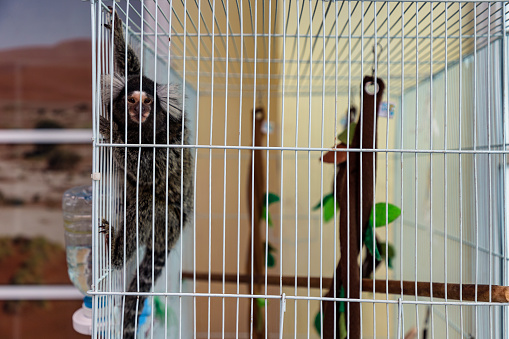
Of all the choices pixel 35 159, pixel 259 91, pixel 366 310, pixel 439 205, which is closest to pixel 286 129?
pixel 259 91

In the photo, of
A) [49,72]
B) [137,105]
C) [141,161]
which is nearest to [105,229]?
[141,161]

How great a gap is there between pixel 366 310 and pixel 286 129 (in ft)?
3.00

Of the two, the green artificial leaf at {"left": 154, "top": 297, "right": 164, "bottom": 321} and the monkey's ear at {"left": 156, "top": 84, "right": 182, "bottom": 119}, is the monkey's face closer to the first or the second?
the monkey's ear at {"left": 156, "top": 84, "right": 182, "bottom": 119}

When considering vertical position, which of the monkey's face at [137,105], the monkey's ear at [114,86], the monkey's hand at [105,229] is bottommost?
the monkey's hand at [105,229]

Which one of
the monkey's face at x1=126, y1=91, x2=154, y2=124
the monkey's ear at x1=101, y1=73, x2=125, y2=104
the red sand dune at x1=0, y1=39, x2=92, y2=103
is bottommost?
the monkey's face at x1=126, y1=91, x2=154, y2=124

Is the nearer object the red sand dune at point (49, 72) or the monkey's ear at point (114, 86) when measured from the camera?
the monkey's ear at point (114, 86)

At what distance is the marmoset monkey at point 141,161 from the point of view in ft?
3.15

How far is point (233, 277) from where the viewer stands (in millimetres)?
1396

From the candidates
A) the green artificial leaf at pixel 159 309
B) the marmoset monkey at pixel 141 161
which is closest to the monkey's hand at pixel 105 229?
the marmoset monkey at pixel 141 161

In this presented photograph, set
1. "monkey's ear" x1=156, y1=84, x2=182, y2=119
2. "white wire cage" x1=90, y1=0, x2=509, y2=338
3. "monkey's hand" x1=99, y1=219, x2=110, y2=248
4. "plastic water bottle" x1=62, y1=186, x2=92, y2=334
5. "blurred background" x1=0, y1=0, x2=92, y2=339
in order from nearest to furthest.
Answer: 1. "monkey's hand" x1=99, y1=219, x2=110, y2=248
2. "monkey's ear" x1=156, y1=84, x2=182, y2=119
3. "plastic water bottle" x1=62, y1=186, x2=92, y2=334
4. "white wire cage" x1=90, y1=0, x2=509, y2=338
5. "blurred background" x1=0, y1=0, x2=92, y2=339

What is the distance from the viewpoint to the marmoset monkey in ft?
3.15

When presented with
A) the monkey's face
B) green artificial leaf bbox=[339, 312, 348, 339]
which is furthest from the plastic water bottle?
green artificial leaf bbox=[339, 312, 348, 339]

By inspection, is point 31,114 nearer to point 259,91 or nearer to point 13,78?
point 13,78

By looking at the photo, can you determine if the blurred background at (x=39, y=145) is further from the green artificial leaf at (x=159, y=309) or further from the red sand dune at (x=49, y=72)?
the green artificial leaf at (x=159, y=309)
